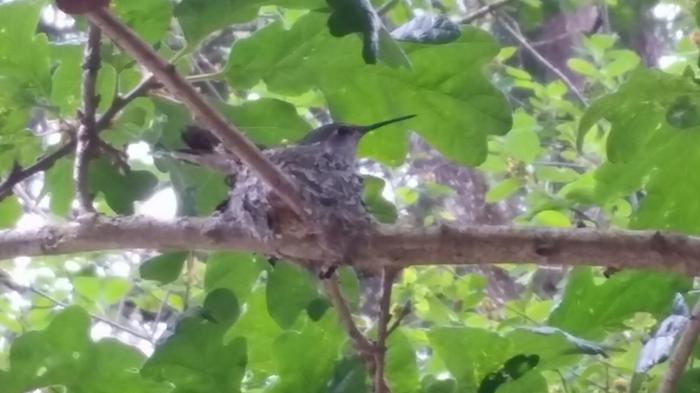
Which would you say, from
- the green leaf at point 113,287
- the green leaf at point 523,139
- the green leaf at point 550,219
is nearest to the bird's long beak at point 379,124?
the green leaf at point 550,219

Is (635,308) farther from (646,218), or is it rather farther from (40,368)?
(40,368)

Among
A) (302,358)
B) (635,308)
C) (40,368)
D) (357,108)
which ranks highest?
(357,108)

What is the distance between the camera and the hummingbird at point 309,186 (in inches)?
37.6

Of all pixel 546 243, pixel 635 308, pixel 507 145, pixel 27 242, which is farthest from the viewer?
pixel 507 145

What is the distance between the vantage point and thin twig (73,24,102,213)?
105cm

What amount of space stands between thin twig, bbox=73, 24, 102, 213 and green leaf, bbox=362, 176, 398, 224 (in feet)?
1.20

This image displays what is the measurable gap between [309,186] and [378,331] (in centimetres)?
21

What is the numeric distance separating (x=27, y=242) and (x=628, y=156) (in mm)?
703

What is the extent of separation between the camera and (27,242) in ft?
3.40

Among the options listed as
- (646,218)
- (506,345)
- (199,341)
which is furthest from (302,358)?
(646,218)

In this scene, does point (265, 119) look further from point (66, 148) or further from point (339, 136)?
point (66, 148)

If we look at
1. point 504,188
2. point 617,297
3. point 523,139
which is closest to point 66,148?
point 617,297

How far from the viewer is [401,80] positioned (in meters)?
1.15

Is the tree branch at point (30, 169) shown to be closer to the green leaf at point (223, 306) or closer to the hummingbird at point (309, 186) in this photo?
the hummingbird at point (309, 186)
